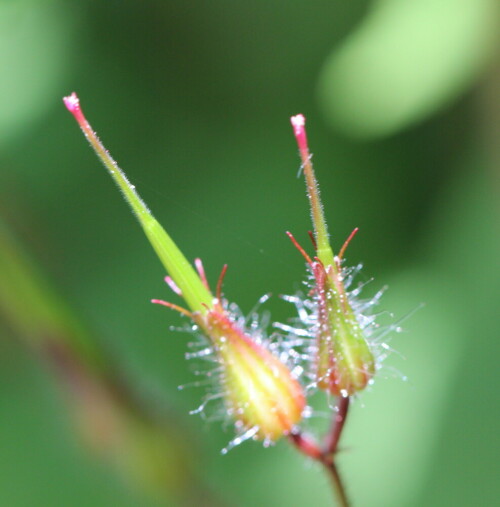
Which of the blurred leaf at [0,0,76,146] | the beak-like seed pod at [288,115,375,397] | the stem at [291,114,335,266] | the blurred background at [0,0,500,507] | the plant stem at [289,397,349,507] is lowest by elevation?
the plant stem at [289,397,349,507]

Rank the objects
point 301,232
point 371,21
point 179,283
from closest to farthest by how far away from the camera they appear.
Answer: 1. point 179,283
2. point 371,21
3. point 301,232

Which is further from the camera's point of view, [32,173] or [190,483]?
[32,173]

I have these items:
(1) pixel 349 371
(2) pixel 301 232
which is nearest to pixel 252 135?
(2) pixel 301 232

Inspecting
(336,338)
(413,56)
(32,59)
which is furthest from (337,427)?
(32,59)

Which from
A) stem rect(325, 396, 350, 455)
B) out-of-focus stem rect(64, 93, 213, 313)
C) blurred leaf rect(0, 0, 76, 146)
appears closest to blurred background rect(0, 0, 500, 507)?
blurred leaf rect(0, 0, 76, 146)

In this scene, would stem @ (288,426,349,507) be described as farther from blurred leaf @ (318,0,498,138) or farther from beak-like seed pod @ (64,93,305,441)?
blurred leaf @ (318,0,498,138)

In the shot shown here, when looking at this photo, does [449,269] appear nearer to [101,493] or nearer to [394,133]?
[394,133]

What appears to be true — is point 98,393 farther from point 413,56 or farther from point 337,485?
point 413,56
